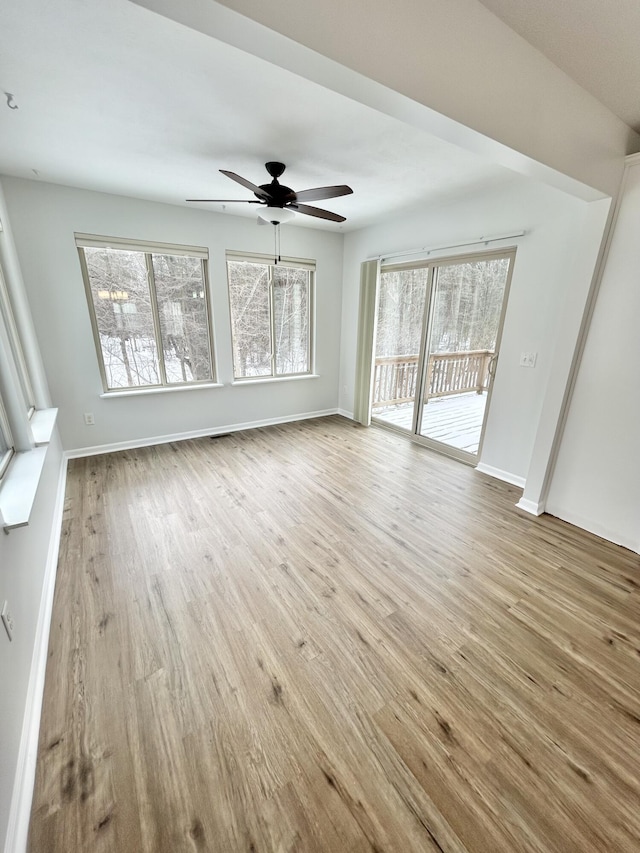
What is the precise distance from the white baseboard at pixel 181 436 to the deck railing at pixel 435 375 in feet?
3.24

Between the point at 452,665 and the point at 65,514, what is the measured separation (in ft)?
9.29

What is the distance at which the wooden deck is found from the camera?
399 centimetres

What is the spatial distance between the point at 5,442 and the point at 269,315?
3170mm

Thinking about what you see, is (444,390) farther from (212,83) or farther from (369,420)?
(212,83)

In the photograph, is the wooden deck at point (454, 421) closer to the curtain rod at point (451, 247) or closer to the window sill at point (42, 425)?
→ the curtain rod at point (451, 247)

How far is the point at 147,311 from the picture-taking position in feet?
12.3

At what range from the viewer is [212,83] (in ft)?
5.51

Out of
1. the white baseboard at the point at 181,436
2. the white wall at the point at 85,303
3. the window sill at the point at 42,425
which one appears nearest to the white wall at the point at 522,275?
the white wall at the point at 85,303

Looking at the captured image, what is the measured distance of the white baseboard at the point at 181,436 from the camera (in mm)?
3709

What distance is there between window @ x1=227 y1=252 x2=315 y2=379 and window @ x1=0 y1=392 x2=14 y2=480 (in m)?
2.60

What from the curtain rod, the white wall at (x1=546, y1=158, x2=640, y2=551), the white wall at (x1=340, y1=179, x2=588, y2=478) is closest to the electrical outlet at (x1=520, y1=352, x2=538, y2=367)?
the white wall at (x1=340, y1=179, x2=588, y2=478)

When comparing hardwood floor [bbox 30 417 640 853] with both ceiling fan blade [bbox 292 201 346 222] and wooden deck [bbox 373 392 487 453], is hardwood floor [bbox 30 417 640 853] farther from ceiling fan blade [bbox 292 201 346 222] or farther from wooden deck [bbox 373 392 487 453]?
ceiling fan blade [bbox 292 201 346 222]

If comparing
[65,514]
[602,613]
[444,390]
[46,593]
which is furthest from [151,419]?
[602,613]

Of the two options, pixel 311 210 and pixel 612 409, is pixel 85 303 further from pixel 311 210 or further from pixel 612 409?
pixel 612 409
